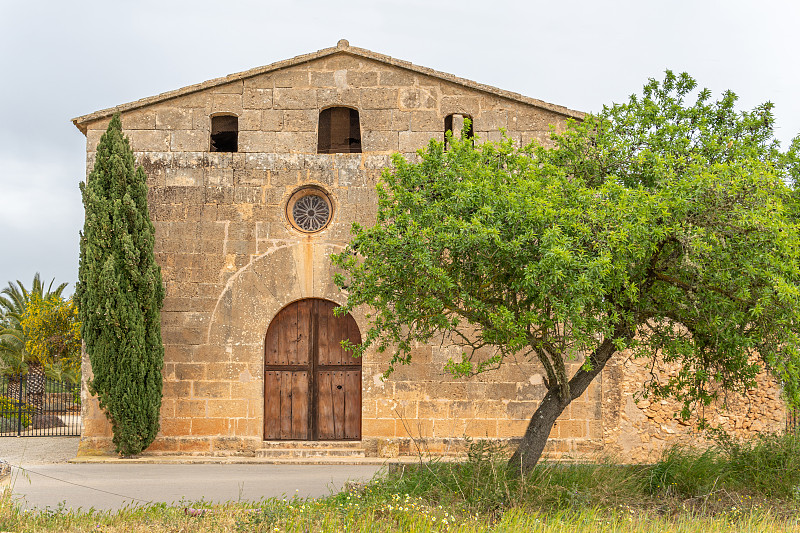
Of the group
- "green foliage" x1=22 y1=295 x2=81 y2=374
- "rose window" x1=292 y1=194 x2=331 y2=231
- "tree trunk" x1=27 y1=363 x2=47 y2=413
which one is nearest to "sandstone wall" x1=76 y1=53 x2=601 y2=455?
"rose window" x1=292 y1=194 x2=331 y2=231

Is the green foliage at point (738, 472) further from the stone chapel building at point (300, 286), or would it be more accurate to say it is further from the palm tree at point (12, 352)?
the palm tree at point (12, 352)

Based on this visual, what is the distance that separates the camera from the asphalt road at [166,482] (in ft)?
28.5

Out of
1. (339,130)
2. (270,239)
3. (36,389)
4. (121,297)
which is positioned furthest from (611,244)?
(36,389)

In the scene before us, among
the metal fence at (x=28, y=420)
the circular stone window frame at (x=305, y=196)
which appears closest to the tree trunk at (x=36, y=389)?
the metal fence at (x=28, y=420)

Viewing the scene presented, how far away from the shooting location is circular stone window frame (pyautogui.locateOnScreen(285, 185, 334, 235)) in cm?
1306

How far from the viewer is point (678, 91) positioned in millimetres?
9094

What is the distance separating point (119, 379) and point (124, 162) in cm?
354

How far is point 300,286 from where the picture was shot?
12953mm

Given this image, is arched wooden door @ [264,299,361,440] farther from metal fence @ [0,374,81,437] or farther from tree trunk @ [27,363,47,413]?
tree trunk @ [27,363,47,413]

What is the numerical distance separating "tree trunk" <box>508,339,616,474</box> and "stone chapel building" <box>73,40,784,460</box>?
3.91 meters

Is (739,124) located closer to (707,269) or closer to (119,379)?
(707,269)

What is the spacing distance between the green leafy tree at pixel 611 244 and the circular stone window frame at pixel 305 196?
4340 millimetres

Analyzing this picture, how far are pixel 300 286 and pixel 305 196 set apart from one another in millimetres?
1572

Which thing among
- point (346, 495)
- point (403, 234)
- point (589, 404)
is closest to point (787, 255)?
point (403, 234)
